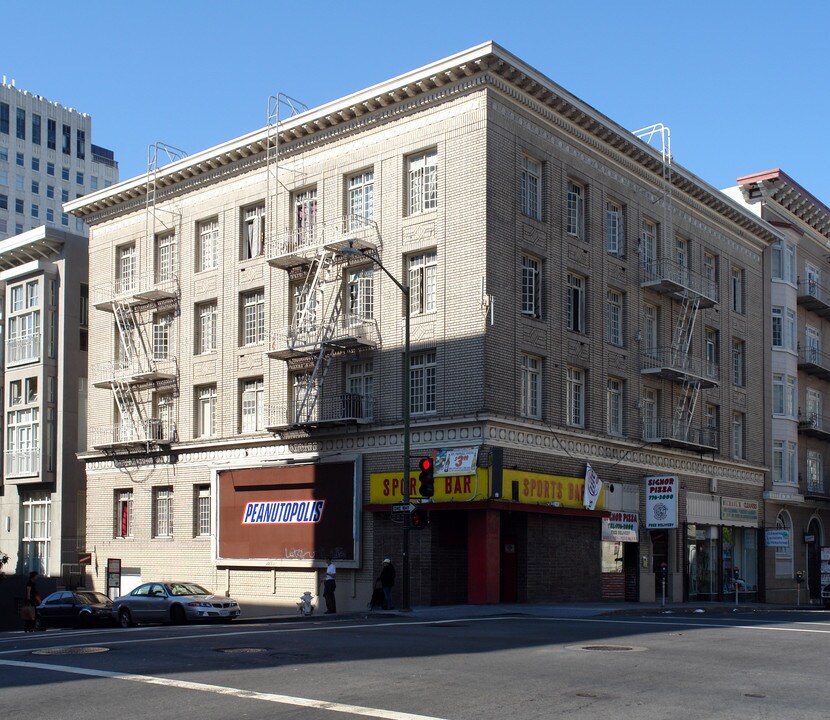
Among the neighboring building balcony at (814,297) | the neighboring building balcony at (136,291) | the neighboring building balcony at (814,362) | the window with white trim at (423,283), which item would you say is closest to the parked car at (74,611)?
the window with white trim at (423,283)

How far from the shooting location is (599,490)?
37.2 m

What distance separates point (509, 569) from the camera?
34719 mm

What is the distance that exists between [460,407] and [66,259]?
23.9 metres

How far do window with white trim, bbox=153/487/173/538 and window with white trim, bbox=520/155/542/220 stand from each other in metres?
18.5

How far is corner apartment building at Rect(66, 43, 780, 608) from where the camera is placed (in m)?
33.7

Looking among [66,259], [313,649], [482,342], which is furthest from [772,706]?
[66,259]

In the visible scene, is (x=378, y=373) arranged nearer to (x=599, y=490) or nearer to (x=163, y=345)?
(x=599, y=490)

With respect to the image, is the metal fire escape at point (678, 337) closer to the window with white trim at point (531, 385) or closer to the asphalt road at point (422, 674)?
the window with white trim at point (531, 385)

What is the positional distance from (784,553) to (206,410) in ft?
89.9

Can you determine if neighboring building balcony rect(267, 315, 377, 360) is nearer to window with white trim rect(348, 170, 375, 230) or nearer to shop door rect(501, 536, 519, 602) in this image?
window with white trim rect(348, 170, 375, 230)

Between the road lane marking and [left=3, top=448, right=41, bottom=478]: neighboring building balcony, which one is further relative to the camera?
[left=3, top=448, right=41, bottom=478]: neighboring building balcony

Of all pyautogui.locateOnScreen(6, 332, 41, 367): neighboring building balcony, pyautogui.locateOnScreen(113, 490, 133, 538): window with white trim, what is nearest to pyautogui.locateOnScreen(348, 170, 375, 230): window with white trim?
pyautogui.locateOnScreen(113, 490, 133, 538): window with white trim

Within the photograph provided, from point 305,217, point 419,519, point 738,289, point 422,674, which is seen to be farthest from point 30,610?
point 738,289

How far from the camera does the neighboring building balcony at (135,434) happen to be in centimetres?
4284
